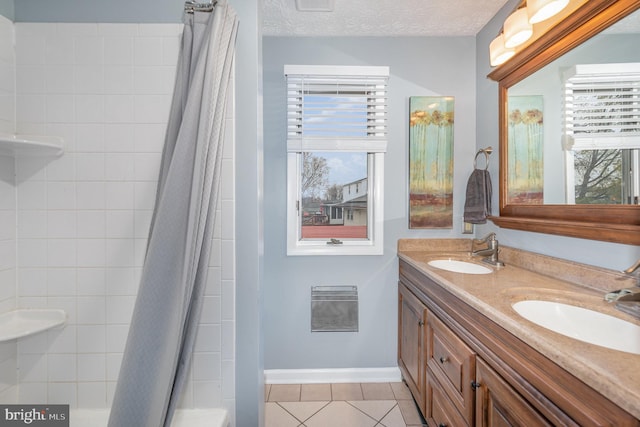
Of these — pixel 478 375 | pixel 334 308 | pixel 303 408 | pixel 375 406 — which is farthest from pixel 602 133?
pixel 303 408

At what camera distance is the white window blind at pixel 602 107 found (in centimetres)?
100

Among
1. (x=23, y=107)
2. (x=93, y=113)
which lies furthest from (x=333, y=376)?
(x=23, y=107)

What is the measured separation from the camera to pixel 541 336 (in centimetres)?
71

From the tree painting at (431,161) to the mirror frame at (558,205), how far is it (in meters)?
0.32

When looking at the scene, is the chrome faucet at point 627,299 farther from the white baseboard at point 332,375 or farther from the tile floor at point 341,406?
the white baseboard at point 332,375

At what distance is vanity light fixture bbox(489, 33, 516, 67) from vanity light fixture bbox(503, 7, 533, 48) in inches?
2.9

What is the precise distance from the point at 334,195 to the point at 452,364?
1277mm

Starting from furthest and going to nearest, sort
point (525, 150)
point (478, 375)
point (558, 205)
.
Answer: point (525, 150) < point (558, 205) < point (478, 375)

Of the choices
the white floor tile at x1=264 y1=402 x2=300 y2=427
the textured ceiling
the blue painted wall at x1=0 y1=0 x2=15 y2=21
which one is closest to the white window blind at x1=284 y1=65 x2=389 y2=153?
the textured ceiling

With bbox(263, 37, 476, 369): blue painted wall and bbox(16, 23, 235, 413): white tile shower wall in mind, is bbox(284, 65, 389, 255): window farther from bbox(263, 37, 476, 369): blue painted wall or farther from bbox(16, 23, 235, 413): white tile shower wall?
bbox(16, 23, 235, 413): white tile shower wall

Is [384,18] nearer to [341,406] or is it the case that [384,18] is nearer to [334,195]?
[334,195]

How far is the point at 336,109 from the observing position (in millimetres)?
1935

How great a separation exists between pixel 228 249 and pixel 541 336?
3.43 ft

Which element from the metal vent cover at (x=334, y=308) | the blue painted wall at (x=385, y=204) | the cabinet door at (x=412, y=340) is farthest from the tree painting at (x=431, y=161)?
the metal vent cover at (x=334, y=308)
